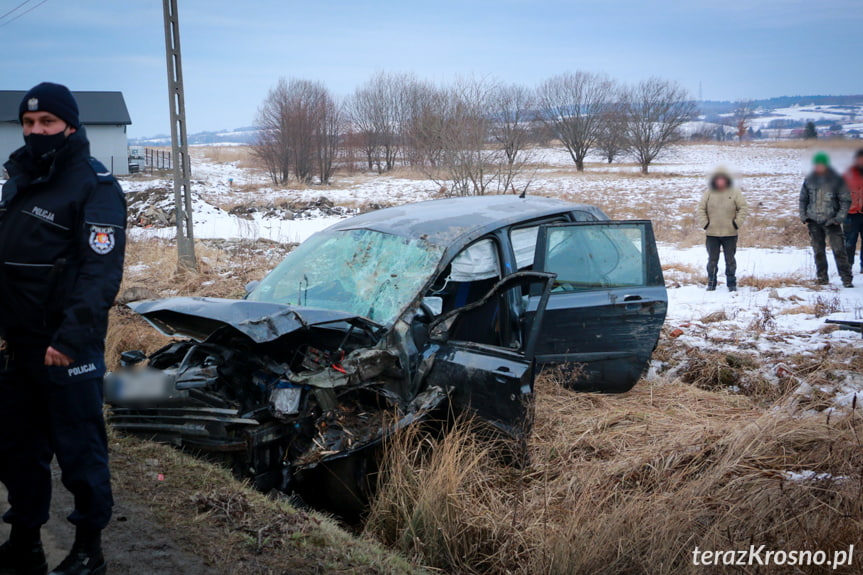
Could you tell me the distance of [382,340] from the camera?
3.77 m

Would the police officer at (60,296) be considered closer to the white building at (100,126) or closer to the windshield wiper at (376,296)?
the windshield wiper at (376,296)

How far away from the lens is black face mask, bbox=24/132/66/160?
2.37 meters

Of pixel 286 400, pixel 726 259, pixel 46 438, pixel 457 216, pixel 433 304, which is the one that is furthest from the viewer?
pixel 726 259

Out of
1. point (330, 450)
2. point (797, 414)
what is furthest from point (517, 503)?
point (797, 414)

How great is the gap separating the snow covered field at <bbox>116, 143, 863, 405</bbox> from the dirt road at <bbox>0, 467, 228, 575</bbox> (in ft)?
9.73

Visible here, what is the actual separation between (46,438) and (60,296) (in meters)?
0.62

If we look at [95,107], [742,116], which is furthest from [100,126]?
[742,116]

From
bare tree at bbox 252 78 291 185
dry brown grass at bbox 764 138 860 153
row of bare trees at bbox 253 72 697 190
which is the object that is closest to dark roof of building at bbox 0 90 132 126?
bare tree at bbox 252 78 291 185

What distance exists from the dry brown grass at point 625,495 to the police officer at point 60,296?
156 centimetres

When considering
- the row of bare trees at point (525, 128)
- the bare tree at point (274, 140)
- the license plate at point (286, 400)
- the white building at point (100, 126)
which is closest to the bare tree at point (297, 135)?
the bare tree at point (274, 140)

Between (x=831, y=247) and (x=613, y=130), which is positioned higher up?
(x=613, y=130)

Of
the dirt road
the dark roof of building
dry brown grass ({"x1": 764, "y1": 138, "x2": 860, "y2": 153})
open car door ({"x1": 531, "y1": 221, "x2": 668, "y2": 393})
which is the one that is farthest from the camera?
the dark roof of building

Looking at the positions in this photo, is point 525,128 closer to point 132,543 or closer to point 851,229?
point 851,229

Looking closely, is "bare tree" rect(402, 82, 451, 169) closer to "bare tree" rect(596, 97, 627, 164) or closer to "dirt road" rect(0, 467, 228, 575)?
"bare tree" rect(596, 97, 627, 164)
